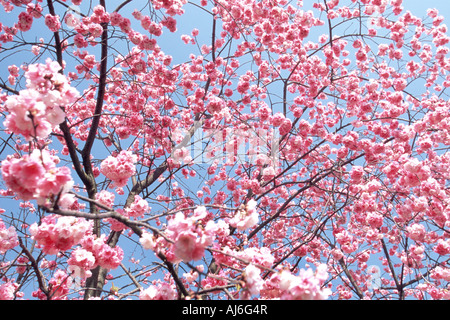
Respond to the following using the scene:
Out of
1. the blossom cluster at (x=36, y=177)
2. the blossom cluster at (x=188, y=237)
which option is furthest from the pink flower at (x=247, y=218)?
the blossom cluster at (x=36, y=177)

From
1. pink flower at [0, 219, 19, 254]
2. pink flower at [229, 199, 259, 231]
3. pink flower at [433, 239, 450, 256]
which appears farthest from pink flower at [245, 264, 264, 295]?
pink flower at [433, 239, 450, 256]

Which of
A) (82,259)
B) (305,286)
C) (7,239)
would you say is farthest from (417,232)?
(7,239)

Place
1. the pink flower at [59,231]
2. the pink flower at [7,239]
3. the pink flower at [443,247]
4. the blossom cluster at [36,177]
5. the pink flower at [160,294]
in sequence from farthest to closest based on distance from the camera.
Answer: the pink flower at [443,247]
the pink flower at [7,239]
the pink flower at [59,231]
the pink flower at [160,294]
the blossom cluster at [36,177]

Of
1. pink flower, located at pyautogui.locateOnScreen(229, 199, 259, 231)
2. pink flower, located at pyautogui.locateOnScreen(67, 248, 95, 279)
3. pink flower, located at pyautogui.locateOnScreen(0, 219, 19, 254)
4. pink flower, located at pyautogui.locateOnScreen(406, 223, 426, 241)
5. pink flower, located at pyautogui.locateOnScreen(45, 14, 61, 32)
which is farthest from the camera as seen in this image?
pink flower, located at pyautogui.locateOnScreen(406, 223, 426, 241)

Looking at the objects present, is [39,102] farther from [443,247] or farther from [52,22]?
[443,247]

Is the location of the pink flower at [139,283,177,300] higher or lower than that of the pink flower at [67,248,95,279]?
lower

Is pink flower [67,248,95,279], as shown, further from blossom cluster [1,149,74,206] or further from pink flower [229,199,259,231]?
pink flower [229,199,259,231]

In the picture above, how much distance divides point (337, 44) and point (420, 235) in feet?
12.9

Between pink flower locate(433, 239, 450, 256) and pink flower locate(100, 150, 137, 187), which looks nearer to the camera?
pink flower locate(100, 150, 137, 187)

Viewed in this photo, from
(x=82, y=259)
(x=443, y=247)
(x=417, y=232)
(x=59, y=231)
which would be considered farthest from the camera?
(x=417, y=232)

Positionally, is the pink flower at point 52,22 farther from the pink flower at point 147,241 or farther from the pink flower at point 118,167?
the pink flower at point 147,241

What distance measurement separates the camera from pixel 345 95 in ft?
20.7

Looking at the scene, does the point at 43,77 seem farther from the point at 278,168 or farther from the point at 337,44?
the point at 337,44
